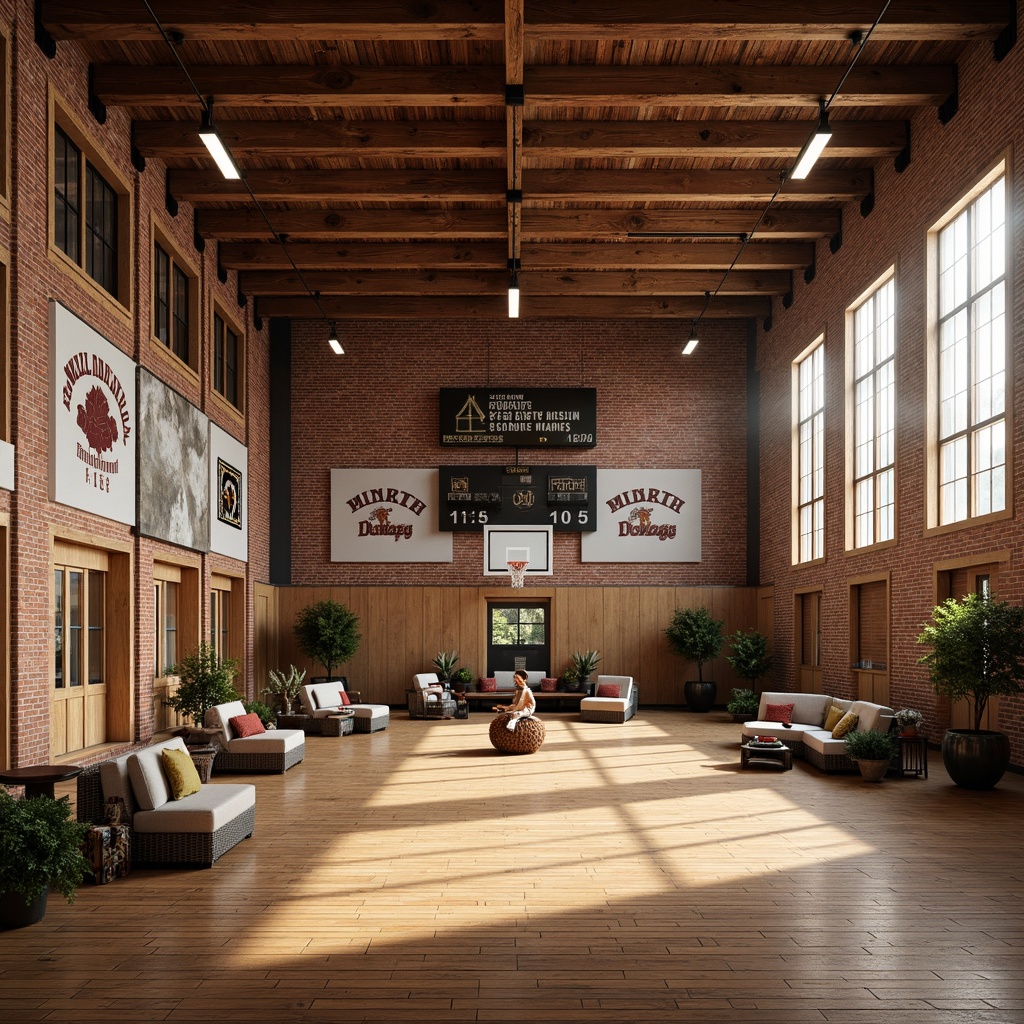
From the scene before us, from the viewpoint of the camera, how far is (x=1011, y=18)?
9.41 m

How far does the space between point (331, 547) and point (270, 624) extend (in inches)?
72.7

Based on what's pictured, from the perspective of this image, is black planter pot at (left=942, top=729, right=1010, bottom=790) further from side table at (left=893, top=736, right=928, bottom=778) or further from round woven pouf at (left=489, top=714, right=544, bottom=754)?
round woven pouf at (left=489, top=714, right=544, bottom=754)

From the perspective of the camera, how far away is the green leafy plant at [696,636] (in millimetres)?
18109

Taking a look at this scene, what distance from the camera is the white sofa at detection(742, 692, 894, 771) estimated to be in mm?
10242

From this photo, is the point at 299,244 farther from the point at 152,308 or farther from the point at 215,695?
the point at 215,695

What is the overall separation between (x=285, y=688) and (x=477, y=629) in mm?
4535

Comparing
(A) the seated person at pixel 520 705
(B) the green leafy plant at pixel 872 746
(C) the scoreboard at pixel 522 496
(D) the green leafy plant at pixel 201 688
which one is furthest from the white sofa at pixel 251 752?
(C) the scoreboard at pixel 522 496

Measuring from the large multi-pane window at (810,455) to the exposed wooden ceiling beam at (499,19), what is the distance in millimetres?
6605

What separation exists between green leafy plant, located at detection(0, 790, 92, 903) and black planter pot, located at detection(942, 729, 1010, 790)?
7.39 metres

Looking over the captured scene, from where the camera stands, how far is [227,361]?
53.7 feet

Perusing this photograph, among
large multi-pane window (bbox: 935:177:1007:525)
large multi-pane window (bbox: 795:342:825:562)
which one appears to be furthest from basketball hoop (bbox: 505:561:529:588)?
large multi-pane window (bbox: 935:177:1007:525)

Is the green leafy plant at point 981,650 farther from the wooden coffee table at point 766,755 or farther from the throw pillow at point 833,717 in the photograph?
the throw pillow at point 833,717

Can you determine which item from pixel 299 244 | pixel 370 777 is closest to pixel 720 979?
pixel 370 777

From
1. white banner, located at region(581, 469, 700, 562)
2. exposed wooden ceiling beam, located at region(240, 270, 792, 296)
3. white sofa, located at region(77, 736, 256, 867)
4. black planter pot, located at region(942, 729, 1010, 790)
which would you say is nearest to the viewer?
white sofa, located at region(77, 736, 256, 867)
